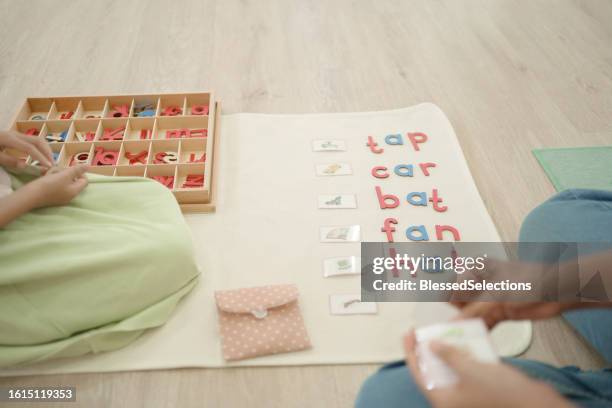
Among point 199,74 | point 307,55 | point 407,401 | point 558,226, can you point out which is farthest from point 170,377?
point 307,55

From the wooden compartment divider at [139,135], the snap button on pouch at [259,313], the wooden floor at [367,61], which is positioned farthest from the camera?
the wooden floor at [367,61]

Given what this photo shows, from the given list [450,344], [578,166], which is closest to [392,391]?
[450,344]

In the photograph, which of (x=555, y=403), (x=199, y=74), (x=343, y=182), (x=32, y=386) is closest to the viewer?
(x=555, y=403)

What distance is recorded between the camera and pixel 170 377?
1.16 m

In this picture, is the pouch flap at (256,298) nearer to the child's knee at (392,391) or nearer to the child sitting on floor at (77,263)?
the child sitting on floor at (77,263)

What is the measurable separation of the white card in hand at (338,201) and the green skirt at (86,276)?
445mm

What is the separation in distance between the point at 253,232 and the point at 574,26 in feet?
6.55

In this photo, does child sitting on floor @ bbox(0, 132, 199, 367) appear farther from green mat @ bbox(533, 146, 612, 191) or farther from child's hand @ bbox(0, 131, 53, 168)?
green mat @ bbox(533, 146, 612, 191)

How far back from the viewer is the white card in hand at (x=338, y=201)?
1.53 m

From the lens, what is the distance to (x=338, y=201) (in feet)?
5.05

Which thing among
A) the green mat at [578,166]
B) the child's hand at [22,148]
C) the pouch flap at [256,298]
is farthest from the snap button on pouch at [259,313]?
the green mat at [578,166]

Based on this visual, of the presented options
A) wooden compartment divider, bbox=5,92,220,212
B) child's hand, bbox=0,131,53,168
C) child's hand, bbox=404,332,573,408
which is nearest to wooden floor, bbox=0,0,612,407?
wooden compartment divider, bbox=5,92,220,212

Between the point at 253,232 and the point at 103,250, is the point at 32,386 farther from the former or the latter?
the point at 253,232

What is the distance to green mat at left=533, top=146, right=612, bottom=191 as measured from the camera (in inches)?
64.8
